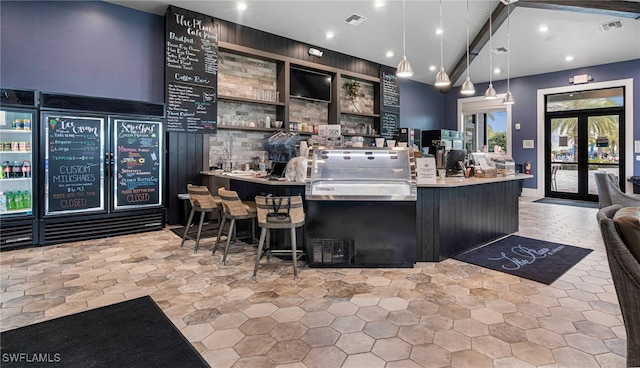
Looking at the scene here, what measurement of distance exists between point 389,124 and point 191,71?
505 cm

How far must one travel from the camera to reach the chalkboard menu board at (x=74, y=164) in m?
4.26

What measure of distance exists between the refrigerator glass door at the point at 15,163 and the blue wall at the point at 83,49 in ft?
1.81

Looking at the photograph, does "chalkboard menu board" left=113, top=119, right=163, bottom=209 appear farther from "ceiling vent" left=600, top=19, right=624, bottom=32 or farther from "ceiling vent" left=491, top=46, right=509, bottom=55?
"ceiling vent" left=600, top=19, right=624, bottom=32

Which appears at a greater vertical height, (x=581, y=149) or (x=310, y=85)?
(x=310, y=85)

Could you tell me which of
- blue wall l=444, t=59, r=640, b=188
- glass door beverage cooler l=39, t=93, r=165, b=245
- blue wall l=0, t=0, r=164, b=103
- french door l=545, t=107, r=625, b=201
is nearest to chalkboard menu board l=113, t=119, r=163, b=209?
glass door beverage cooler l=39, t=93, r=165, b=245

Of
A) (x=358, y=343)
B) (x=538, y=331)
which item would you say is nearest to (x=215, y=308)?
(x=358, y=343)

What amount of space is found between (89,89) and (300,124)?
11.8 feet

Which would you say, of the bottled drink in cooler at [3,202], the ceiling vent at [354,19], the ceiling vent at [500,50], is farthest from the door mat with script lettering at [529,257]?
the bottled drink in cooler at [3,202]

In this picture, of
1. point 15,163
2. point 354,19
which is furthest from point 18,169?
point 354,19

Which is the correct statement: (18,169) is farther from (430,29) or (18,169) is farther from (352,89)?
(430,29)

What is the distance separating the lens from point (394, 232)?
3441mm

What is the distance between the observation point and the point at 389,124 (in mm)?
8586

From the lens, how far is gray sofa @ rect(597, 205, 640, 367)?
4.49 ft

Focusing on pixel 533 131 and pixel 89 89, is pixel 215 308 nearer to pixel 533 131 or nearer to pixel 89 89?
pixel 89 89
